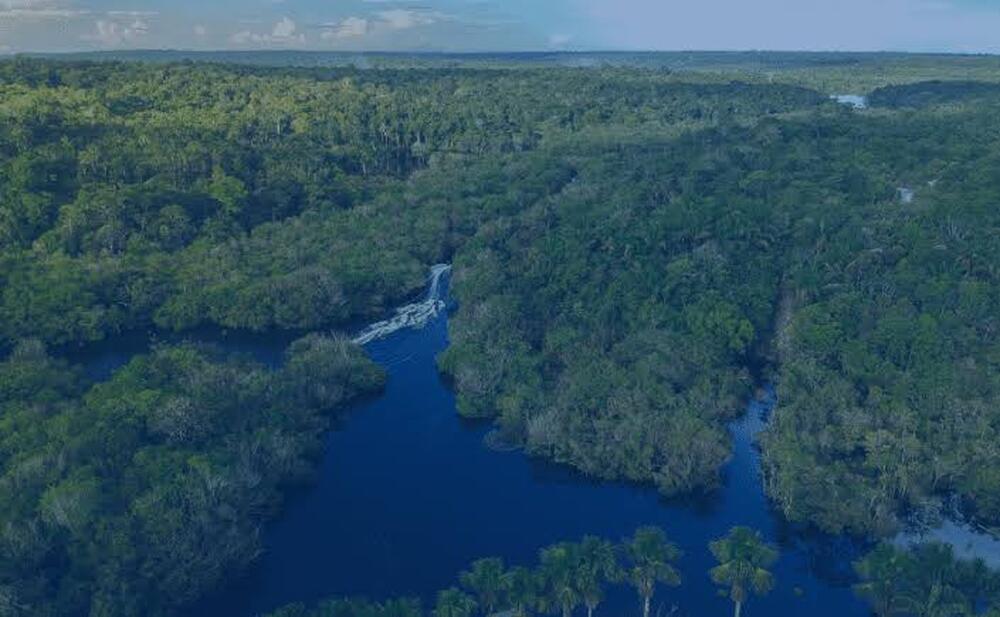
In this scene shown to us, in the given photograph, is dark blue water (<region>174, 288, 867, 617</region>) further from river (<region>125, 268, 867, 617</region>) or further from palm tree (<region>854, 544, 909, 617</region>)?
palm tree (<region>854, 544, 909, 617</region>)

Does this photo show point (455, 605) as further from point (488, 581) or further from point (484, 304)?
point (484, 304)

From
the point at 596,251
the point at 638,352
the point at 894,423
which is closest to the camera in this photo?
the point at 894,423

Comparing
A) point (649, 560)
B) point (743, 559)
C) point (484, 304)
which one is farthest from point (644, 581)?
point (484, 304)

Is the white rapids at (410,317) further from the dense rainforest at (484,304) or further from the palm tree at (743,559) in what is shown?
the palm tree at (743,559)

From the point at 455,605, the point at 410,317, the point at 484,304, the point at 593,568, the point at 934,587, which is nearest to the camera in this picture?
the point at 455,605

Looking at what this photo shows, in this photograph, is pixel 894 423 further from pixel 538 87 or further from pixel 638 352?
pixel 538 87

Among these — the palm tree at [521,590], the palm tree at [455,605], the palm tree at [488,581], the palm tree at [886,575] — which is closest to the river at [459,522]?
the palm tree at [886,575]

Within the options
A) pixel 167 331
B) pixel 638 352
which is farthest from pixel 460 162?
pixel 638 352
